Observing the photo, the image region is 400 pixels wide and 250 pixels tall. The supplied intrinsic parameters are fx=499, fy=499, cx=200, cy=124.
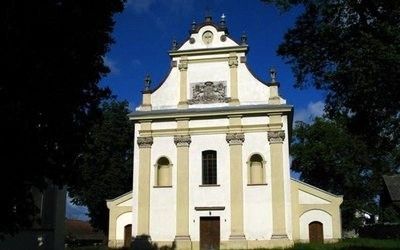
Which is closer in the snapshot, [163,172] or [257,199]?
[257,199]

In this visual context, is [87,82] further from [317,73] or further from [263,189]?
[263,189]

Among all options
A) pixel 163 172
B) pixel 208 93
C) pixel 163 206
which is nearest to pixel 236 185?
pixel 163 206

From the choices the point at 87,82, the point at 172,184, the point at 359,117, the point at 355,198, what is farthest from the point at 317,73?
the point at 355,198

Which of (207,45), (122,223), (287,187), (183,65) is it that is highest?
(207,45)

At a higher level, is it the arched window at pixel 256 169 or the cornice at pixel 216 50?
the cornice at pixel 216 50

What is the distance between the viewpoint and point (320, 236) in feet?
83.8

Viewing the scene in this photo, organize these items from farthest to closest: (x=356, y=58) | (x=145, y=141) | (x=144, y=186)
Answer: (x=145, y=141) < (x=144, y=186) < (x=356, y=58)

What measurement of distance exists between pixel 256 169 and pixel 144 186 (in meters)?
6.12

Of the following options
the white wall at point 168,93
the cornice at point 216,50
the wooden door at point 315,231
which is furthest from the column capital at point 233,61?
the wooden door at point 315,231

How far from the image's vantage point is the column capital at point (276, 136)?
26.2m

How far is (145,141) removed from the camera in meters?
27.7

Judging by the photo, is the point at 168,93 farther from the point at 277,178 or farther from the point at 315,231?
the point at 315,231

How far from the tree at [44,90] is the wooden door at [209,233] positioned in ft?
54.0

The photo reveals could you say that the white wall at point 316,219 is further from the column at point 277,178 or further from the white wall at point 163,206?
the white wall at point 163,206
